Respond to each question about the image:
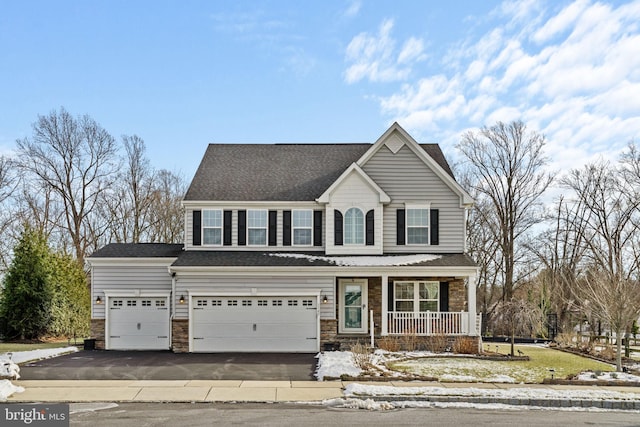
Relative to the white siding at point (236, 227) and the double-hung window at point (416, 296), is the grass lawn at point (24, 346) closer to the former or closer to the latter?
the white siding at point (236, 227)

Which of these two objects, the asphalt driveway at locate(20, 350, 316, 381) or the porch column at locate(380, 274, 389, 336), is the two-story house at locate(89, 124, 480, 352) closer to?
the porch column at locate(380, 274, 389, 336)

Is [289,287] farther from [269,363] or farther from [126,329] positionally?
[126,329]

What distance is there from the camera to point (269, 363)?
19188mm

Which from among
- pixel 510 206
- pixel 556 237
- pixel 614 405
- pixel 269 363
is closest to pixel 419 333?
pixel 269 363

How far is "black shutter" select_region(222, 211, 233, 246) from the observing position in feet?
81.4

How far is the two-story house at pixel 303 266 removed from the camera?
74.6 ft

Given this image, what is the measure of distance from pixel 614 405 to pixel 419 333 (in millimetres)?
9745

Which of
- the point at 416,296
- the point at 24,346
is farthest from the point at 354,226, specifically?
the point at 24,346

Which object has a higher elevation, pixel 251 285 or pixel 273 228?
pixel 273 228

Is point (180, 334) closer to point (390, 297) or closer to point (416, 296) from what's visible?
point (390, 297)

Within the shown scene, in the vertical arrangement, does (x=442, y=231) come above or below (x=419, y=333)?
above

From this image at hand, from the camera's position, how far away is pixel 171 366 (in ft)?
60.2

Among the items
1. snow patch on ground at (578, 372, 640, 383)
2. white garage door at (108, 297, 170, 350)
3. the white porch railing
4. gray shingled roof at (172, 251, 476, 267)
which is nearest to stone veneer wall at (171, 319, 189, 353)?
white garage door at (108, 297, 170, 350)

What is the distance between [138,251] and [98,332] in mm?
3336
